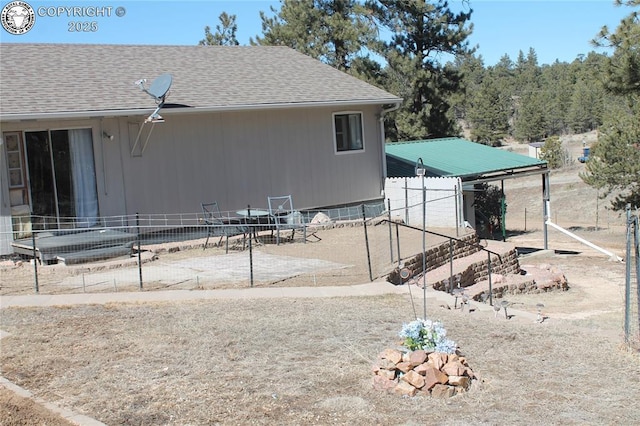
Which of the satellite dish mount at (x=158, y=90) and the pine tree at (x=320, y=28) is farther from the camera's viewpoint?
the pine tree at (x=320, y=28)

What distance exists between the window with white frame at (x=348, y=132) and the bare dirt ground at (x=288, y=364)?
32.0 feet

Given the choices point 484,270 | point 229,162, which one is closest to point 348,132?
point 229,162

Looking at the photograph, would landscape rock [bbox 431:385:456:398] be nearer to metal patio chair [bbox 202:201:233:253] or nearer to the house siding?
metal patio chair [bbox 202:201:233:253]

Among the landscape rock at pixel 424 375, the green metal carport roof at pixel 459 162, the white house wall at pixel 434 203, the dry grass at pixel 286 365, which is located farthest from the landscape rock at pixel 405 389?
the green metal carport roof at pixel 459 162

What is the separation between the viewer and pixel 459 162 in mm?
24016

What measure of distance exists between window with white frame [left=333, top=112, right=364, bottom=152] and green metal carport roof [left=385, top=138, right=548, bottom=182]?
2.44 meters

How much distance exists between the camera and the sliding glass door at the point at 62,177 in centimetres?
1612

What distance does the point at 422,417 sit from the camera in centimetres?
646

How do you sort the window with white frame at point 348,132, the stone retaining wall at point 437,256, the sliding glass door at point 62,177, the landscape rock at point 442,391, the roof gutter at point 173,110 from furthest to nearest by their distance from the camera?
1. the window with white frame at point 348,132
2. the sliding glass door at point 62,177
3. the roof gutter at point 173,110
4. the stone retaining wall at point 437,256
5. the landscape rock at point 442,391

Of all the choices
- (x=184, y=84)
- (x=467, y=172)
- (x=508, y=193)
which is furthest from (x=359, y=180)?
(x=508, y=193)

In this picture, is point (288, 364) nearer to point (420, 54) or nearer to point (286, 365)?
point (286, 365)

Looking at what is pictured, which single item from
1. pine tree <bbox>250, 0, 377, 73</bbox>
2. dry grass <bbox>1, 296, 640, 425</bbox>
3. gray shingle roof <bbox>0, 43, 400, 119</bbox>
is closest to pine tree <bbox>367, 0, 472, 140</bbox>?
pine tree <bbox>250, 0, 377, 73</bbox>

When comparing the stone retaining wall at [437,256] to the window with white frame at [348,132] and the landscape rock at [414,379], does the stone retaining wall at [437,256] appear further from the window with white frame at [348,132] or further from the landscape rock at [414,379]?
the landscape rock at [414,379]

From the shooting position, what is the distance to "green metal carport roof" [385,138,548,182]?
75.3 ft
